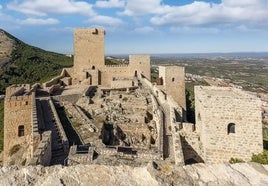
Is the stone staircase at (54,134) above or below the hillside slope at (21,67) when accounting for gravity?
below

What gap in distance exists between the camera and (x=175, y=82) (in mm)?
23422

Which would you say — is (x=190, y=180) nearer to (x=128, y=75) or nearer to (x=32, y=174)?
(x=32, y=174)

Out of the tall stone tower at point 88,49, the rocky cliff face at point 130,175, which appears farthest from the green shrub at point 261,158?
the tall stone tower at point 88,49

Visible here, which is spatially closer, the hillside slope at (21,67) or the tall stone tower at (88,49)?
the tall stone tower at (88,49)

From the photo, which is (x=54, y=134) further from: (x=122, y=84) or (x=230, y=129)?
(x=122, y=84)

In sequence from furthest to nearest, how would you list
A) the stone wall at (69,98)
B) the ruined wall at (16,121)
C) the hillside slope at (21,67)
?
the hillside slope at (21,67), the stone wall at (69,98), the ruined wall at (16,121)

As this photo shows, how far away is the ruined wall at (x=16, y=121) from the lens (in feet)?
47.2

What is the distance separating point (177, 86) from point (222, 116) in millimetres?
13289

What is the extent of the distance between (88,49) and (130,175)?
91.9 feet

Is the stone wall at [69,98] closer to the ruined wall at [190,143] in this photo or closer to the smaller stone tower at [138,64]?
the ruined wall at [190,143]

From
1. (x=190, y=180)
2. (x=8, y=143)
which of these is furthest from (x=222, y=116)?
(x=8, y=143)

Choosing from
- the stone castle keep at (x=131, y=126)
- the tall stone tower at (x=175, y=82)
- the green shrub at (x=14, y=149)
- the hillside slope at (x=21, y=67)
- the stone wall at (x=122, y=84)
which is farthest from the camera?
the hillside slope at (x=21, y=67)

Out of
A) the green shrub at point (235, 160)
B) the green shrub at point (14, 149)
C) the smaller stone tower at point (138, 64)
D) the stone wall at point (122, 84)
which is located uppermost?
the smaller stone tower at point (138, 64)

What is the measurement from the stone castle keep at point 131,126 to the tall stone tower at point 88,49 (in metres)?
6.06
